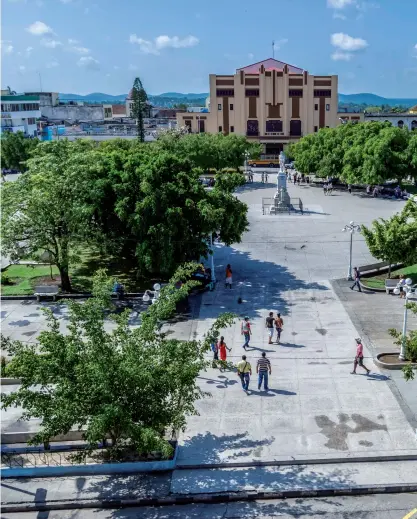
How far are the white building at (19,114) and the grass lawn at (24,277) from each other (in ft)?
229

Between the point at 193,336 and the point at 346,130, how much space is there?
127ft

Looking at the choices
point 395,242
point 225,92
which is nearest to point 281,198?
point 395,242

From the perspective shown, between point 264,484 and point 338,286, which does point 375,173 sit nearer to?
point 338,286

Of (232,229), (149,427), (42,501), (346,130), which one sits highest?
(346,130)

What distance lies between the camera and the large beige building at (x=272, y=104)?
270 feet

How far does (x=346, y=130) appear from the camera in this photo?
5462 cm

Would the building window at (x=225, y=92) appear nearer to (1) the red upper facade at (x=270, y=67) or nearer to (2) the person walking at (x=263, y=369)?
(1) the red upper facade at (x=270, y=67)

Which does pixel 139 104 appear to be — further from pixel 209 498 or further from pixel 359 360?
pixel 209 498

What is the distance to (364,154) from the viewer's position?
4816cm

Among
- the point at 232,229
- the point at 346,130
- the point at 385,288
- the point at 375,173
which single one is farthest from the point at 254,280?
the point at 346,130

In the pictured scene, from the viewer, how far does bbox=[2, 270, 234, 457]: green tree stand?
1204 cm

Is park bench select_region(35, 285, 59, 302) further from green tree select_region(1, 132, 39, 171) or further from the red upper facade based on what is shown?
the red upper facade

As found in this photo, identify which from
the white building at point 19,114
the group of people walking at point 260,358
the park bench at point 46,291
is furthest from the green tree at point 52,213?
the white building at point 19,114

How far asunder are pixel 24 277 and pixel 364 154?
30.3m
